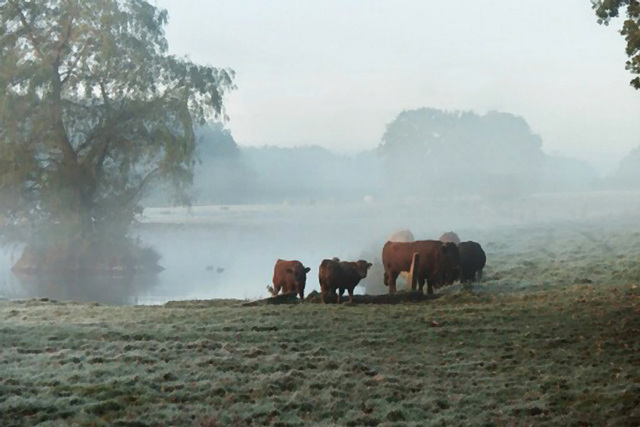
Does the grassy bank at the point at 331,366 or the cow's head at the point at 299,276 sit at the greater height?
the cow's head at the point at 299,276

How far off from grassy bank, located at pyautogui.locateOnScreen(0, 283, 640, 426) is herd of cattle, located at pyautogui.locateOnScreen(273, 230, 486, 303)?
119 inches

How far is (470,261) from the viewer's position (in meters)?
22.3

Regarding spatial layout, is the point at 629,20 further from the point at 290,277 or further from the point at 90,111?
the point at 90,111

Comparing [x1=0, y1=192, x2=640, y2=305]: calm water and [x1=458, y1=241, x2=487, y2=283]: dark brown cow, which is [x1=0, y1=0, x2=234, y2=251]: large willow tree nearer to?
[x1=0, y1=192, x2=640, y2=305]: calm water

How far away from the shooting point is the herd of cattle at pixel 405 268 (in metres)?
18.5

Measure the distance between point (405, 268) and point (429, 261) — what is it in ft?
3.36

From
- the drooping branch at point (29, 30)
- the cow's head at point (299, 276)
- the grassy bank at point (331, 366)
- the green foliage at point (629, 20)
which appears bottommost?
the grassy bank at point (331, 366)

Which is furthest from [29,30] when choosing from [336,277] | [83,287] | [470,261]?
[336,277]

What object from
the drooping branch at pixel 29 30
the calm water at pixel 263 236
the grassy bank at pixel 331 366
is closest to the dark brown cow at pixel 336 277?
the grassy bank at pixel 331 366

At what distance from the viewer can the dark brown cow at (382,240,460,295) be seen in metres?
20.4

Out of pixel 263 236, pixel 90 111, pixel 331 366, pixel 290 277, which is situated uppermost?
pixel 90 111

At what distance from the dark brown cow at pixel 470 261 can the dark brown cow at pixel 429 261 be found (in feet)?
2.79

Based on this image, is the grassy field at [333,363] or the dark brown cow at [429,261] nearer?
the grassy field at [333,363]

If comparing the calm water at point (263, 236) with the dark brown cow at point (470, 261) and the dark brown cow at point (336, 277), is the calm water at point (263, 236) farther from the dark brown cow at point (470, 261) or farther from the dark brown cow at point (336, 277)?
the dark brown cow at point (336, 277)
